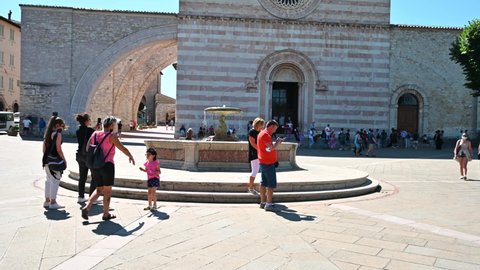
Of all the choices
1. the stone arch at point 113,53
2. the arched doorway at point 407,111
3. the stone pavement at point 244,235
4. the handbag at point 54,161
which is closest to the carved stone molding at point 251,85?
the stone arch at point 113,53

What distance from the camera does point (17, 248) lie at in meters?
5.25

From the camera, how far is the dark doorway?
2853 cm

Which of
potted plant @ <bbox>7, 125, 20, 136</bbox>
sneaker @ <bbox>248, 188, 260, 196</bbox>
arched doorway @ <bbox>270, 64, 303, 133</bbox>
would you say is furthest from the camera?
potted plant @ <bbox>7, 125, 20, 136</bbox>

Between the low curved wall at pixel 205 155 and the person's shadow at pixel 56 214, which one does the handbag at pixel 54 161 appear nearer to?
the person's shadow at pixel 56 214

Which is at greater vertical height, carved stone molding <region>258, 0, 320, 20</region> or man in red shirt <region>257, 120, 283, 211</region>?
carved stone molding <region>258, 0, 320, 20</region>

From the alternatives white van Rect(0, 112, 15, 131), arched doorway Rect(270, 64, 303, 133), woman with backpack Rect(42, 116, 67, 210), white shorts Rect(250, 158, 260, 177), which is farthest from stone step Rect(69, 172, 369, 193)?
white van Rect(0, 112, 15, 131)

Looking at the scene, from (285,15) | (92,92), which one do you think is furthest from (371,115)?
(92,92)

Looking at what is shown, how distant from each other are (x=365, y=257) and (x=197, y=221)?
8.74 ft

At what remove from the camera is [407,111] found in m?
28.8

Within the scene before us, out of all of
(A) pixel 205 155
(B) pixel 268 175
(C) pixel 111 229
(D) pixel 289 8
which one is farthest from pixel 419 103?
(C) pixel 111 229

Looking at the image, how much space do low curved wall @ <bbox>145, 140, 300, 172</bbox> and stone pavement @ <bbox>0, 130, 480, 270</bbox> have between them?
2797mm

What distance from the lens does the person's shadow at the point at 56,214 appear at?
6.93 metres

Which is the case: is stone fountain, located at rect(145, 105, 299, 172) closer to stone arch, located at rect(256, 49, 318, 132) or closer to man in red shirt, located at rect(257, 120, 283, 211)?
man in red shirt, located at rect(257, 120, 283, 211)

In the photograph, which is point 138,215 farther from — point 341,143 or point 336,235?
point 341,143
